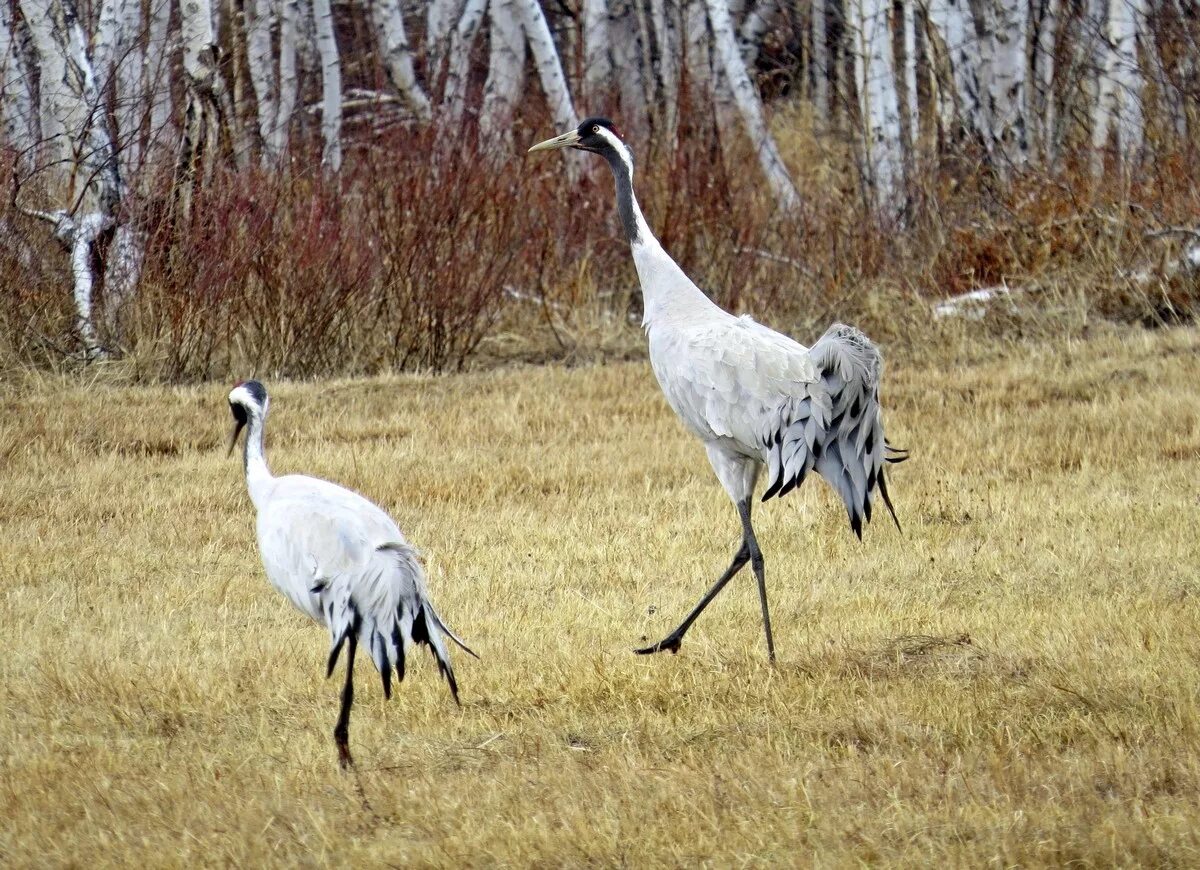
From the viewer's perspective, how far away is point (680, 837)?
3521mm

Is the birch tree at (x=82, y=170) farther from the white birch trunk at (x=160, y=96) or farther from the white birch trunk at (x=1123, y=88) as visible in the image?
the white birch trunk at (x=1123, y=88)

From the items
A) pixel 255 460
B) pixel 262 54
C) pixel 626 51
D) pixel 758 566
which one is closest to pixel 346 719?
pixel 255 460

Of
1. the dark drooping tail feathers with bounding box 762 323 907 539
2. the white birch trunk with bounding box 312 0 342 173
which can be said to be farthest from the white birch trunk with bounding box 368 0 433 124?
the dark drooping tail feathers with bounding box 762 323 907 539

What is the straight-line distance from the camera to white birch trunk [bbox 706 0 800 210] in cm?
1388

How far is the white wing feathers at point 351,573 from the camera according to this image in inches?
151

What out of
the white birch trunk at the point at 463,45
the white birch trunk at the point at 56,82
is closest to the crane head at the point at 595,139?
the white birch trunk at the point at 56,82

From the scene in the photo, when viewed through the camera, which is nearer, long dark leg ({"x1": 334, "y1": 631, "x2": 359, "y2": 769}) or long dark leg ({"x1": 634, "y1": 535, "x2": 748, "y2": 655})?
long dark leg ({"x1": 334, "y1": 631, "x2": 359, "y2": 769})

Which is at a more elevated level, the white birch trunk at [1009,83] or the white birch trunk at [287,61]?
the white birch trunk at [287,61]

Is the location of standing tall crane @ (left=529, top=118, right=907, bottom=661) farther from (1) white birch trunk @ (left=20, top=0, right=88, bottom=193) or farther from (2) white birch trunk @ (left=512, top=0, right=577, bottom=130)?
(2) white birch trunk @ (left=512, top=0, right=577, bottom=130)

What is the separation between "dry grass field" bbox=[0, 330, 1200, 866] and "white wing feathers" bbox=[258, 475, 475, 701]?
1.14 ft

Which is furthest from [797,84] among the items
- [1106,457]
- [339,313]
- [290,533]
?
[290,533]

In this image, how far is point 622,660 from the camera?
489 centimetres

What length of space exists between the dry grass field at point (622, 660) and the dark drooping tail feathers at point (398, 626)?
1.01 feet

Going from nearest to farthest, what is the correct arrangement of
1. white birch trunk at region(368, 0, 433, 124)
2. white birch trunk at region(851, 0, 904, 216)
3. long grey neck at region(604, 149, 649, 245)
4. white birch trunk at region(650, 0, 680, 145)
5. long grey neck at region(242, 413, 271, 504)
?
long grey neck at region(242, 413, 271, 504), long grey neck at region(604, 149, 649, 245), white birch trunk at region(851, 0, 904, 216), white birch trunk at region(650, 0, 680, 145), white birch trunk at region(368, 0, 433, 124)
